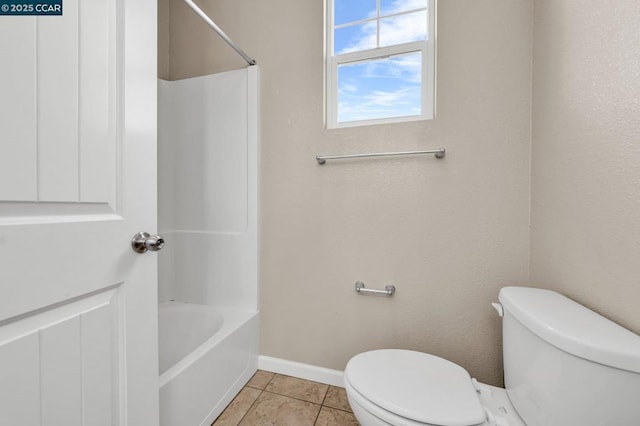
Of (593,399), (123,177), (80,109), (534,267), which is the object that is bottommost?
(593,399)

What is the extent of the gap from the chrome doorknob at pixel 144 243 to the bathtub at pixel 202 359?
1.86 feet

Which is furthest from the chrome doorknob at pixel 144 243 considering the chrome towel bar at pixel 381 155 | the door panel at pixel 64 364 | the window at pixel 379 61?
the window at pixel 379 61

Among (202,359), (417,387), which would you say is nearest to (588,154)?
(417,387)

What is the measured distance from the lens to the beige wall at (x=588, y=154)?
681mm

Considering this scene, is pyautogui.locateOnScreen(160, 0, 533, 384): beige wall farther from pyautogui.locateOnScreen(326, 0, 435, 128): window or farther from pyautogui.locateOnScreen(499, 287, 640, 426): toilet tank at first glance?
pyautogui.locateOnScreen(499, 287, 640, 426): toilet tank

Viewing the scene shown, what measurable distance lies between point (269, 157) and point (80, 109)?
3.31 feet

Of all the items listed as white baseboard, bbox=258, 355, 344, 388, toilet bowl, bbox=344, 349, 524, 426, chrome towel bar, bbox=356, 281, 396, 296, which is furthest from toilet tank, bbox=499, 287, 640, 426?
white baseboard, bbox=258, 355, 344, 388

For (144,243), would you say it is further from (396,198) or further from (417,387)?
(396,198)

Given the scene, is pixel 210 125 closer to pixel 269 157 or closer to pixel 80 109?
pixel 269 157

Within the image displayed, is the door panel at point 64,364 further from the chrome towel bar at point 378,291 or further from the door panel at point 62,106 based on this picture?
the chrome towel bar at point 378,291

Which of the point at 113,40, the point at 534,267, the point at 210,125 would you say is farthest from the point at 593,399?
the point at 210,125

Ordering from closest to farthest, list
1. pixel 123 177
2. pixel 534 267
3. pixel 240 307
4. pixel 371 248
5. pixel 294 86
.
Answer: pixel 123 177, pixel 534 267, pixel 371 248, pixel 294 86, pixel 240 307

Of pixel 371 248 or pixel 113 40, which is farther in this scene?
pixel 371 248

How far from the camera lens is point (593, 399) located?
0.62m
